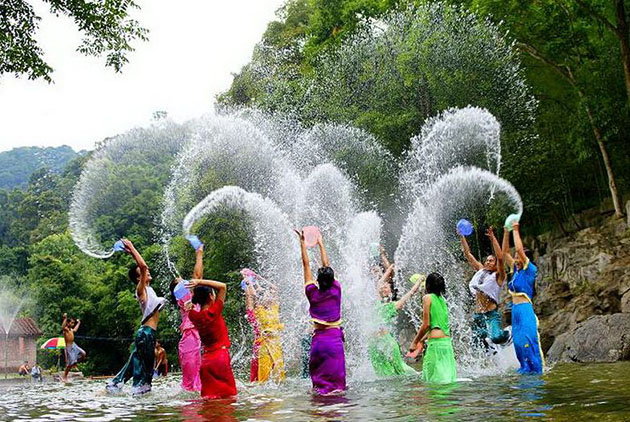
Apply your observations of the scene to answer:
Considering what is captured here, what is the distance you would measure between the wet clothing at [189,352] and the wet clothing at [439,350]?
12.0 ft

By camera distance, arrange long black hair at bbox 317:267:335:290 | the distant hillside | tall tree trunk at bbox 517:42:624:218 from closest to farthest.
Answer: long black hair at bbox 317:267:335:290
tall tree trunk at bbox 517:42:624:218
the distant hillside

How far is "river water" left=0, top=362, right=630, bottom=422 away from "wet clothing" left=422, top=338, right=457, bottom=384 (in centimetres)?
25

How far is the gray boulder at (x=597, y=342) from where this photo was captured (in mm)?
13977

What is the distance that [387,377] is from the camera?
11.9 meters

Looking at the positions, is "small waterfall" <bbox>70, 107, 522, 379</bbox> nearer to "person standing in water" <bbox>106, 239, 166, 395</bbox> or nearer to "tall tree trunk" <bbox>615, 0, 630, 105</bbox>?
"tall tree trunk" <bbox>615, 0, 630, 105</bbox>

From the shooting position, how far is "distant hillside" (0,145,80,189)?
14438 cm

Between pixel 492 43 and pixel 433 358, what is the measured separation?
2152cm

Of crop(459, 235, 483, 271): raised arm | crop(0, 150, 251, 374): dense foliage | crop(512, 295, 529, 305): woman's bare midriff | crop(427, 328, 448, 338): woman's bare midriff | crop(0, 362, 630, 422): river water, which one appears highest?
crop(0, 150, 251, 374): dense foliage

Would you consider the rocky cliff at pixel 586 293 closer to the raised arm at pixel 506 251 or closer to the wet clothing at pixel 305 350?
the raised arm at pixel 506 251

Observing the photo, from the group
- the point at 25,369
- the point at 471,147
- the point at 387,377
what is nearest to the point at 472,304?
the point at 471,147

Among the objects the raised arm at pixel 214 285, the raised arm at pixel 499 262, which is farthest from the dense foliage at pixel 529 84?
the raised arm at pixel 214 285

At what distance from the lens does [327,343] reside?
8680mm

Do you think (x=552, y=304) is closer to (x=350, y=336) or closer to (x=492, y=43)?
(x=350, y=336)

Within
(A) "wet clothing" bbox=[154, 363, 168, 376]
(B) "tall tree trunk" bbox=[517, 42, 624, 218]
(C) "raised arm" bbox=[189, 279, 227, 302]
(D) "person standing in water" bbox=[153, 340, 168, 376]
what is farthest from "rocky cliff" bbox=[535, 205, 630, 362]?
(A) "wet clothing" bbox=[154, 363, 168, 376]
